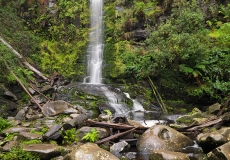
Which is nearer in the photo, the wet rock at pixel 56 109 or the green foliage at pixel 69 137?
the green foliage at pixel 69 137

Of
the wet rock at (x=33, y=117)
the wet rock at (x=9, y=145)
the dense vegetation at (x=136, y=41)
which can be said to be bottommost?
the wet rock at (x=33, y=117)

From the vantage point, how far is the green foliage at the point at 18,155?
5890 mm

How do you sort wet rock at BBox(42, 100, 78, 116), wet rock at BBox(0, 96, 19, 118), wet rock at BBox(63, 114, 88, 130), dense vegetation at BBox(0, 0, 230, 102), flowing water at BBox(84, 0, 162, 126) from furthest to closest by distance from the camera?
dense vegetation at BBox(0, 0, 230, 102), flowing water at BBox(84, 0, 162, 126), wet rock at BBox(0, 96, 19, 118), wet rock at BBox(42, 100, 78, 116), wet rock at BBox(63, 114, 88, 130)

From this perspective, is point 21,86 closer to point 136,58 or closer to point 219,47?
point 136,58

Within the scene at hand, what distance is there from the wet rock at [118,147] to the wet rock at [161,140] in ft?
1.52

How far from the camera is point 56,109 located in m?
10.3

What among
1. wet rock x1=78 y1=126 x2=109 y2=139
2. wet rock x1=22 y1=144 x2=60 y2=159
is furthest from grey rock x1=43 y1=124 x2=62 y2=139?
wet rock x1=78 y1=126 x2=109 y2=139

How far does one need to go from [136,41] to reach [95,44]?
4009 millimetres

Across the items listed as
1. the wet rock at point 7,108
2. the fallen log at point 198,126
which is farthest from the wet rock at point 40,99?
the fallen log at point 198,126

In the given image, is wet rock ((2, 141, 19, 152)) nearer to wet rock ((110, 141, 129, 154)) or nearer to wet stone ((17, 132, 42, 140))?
wet stone ((17, 132, 42, 140))

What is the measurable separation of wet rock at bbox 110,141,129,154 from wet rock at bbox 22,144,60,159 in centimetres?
167

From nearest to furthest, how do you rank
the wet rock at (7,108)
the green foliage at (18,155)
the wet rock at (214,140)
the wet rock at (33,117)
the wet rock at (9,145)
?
the green foliage at (18,155)
the wet rock at (9,145)
the wet rock at (214,140)
the wet rock at (33,117)
the wet rock at (7,108)

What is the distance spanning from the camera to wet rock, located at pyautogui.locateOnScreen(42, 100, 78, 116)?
9920 millimetres

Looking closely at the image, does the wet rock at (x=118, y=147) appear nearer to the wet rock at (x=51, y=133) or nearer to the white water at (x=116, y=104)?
the wet rock at (x=51, y=133)
